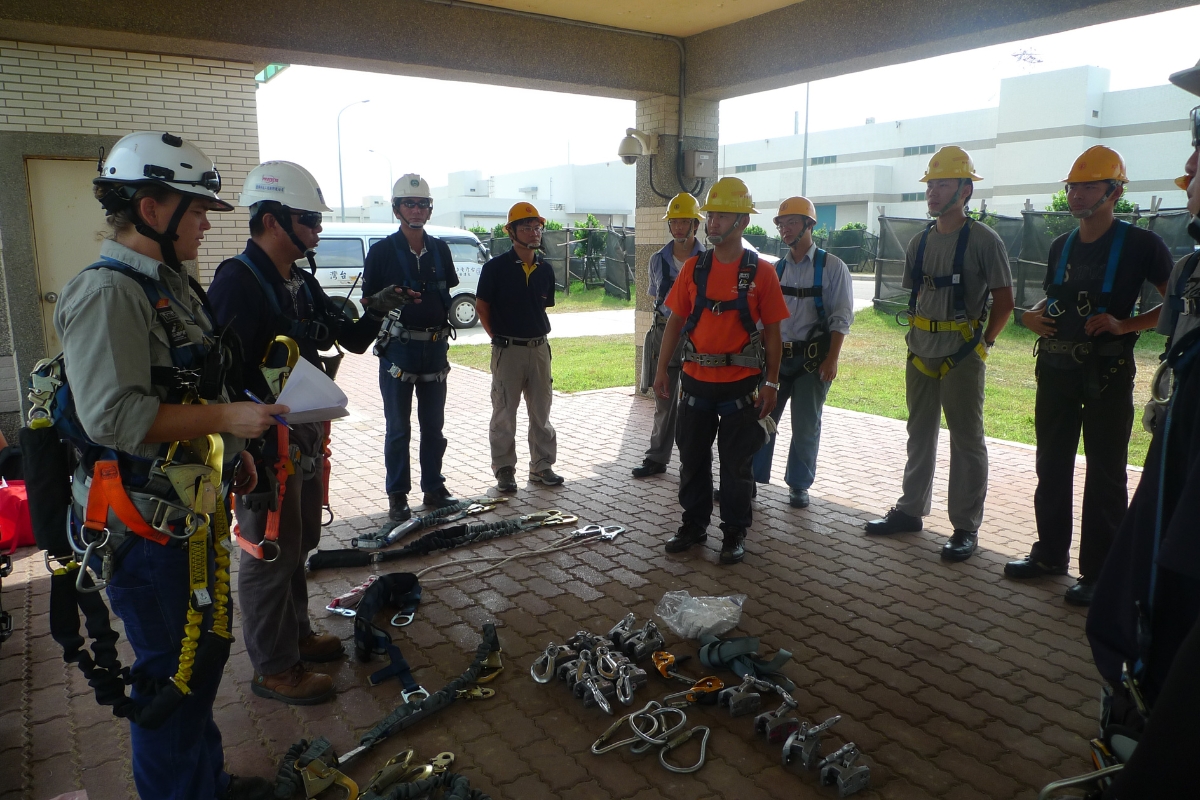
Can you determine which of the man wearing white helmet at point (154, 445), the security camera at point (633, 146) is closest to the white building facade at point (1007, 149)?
the security camera at point (633, 146)

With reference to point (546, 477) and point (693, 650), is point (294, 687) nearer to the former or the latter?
point (693, 650)

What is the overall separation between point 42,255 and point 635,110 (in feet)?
21.4

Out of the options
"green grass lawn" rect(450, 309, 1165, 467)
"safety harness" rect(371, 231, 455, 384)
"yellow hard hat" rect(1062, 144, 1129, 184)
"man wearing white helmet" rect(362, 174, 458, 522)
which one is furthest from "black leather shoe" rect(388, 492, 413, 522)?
"green grass lawn" rect(450, 309, 1165, 467)

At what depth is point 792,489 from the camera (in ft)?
20.8

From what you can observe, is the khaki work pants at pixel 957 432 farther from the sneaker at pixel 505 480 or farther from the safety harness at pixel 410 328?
the safety harness at pixel 410 328

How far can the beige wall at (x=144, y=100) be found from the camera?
21.1 ft

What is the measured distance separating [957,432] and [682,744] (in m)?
3.11

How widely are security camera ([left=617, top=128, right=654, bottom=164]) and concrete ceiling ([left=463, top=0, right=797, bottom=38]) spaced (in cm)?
120

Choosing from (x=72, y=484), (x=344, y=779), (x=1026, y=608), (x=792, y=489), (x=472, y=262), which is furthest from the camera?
(x=472, y=262)

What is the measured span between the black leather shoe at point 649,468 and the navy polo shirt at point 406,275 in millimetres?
2313

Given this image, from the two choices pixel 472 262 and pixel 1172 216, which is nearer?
pixel 1172 216

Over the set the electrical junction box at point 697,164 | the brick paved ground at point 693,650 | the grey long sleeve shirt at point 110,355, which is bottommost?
the brick paved ground at point 693,650

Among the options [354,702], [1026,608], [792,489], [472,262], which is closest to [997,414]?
[792,489]

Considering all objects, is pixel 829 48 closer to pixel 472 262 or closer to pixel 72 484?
pixel 72 484
